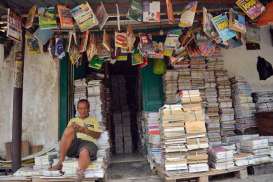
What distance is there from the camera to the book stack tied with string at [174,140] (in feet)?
17.6

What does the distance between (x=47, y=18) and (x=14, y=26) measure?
19.5 inches

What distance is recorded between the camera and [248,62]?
25.5 ft

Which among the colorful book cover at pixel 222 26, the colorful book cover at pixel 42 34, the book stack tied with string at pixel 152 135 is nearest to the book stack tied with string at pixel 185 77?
the book stack tied with string at pixel 152 135

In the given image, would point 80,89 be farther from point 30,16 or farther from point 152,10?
point 152,10

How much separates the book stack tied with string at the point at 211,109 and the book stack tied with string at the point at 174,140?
5.72 feet

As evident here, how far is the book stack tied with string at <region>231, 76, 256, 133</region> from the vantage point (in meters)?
7.17

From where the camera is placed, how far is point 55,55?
6270mm

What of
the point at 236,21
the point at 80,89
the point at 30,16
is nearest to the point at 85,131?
the point at 80,89

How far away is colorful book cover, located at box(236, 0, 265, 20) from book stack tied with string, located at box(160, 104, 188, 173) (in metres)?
→ 1.79

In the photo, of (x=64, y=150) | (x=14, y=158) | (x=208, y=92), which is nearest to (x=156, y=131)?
(x=208, y=92)

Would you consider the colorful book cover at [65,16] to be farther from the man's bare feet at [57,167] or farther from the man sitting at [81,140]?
the man's bare feet at [57,167]

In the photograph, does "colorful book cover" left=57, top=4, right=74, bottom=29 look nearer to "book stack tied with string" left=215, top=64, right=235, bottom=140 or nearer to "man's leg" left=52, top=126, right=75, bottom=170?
Answer: "man's leg" left=52, top=126, right=75, bottom=170

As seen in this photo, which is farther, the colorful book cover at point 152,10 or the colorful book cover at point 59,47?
the colorful book cover at point 59,47

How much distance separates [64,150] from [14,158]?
2.84 feet
